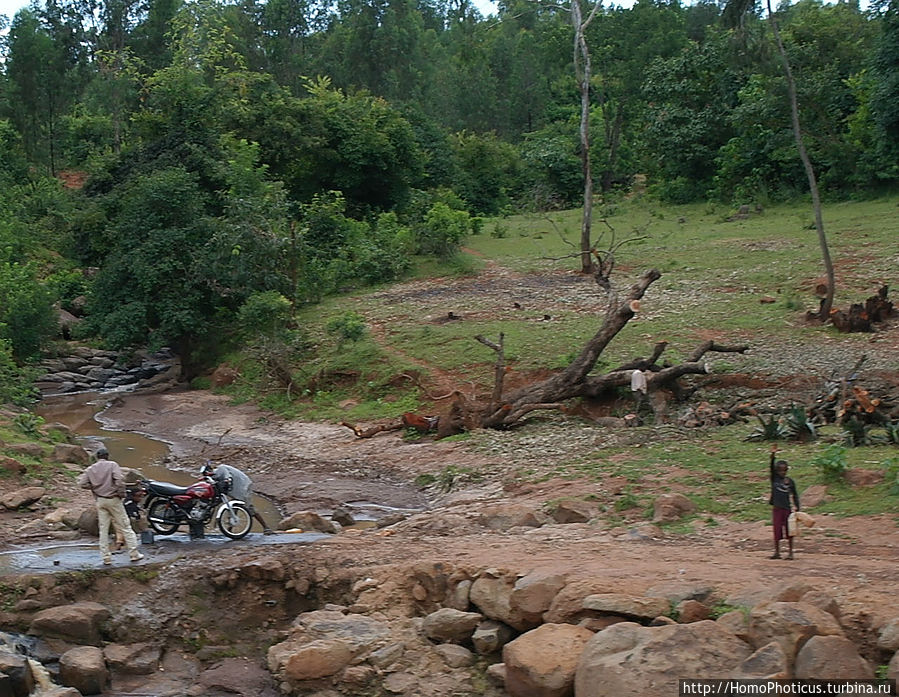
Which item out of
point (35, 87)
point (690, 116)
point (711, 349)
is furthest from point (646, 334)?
point (35, 87)

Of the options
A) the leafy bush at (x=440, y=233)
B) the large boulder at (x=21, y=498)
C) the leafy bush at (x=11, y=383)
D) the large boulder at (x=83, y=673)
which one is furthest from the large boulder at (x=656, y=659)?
the leafy bush at (x=440, y=233)

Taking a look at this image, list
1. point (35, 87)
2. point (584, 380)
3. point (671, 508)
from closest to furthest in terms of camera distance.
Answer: point (671, 508) < point (584, 380) < point (35, 87)

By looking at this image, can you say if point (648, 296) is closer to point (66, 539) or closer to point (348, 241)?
point (348, 241)

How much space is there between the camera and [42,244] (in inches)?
1577

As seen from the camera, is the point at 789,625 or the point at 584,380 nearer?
the point at 789,625

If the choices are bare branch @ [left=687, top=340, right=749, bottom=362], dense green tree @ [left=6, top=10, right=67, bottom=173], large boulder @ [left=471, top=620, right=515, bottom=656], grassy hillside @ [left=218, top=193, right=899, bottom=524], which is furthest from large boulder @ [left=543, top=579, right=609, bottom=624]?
dense green tree @ [left=6, top=10, right=67, bottom=173]

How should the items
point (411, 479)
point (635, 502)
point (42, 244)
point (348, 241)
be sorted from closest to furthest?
point (635, 502), point (411, 479), point (348, 241), point (42, 244)

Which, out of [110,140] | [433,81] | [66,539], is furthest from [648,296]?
[433,81]

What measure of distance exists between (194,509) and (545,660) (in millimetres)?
5819

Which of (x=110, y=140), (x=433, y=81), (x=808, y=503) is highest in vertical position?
(x=433, y=81)

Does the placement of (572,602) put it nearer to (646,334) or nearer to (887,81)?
Result: (646,334)

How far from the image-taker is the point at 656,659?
7.84m

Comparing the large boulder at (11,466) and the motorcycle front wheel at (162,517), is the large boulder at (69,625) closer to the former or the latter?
the motorcycle front wheel at (162,517)

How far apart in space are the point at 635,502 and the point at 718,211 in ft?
101
